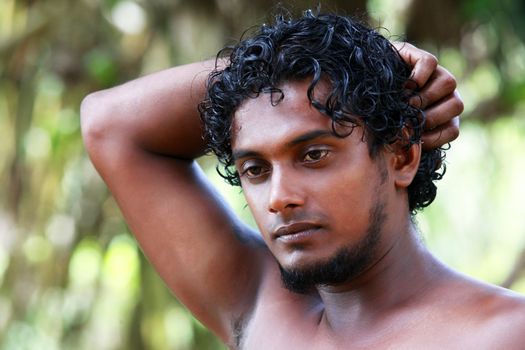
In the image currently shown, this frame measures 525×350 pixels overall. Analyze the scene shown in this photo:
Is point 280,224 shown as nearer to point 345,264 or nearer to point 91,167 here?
point 345,264

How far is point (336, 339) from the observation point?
2.71 meters

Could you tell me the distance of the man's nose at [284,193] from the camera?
248cm

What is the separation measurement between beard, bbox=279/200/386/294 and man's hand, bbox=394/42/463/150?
0.24 meters

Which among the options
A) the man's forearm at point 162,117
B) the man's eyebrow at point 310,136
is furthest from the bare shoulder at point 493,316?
the man's forearm at point 162,117

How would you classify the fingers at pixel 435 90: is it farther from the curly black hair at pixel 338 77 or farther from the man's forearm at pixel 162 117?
the man's forearm at pixel 162 117

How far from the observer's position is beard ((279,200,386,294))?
2529mm

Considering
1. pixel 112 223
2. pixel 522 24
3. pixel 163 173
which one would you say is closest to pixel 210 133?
pixel 163 173

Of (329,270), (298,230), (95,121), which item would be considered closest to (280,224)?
(298,230)

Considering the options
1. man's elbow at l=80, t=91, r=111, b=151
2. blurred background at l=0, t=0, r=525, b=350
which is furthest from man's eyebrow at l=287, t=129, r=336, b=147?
blurred background at l=0, t=0, r=525, b=350

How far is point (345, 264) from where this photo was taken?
2.55 metres

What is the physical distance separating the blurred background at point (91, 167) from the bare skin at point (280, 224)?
3.99m

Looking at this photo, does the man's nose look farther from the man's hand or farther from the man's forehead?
the man's hand

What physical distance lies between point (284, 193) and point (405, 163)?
0.33 m

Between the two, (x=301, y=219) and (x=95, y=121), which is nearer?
(x=301, y=219)
